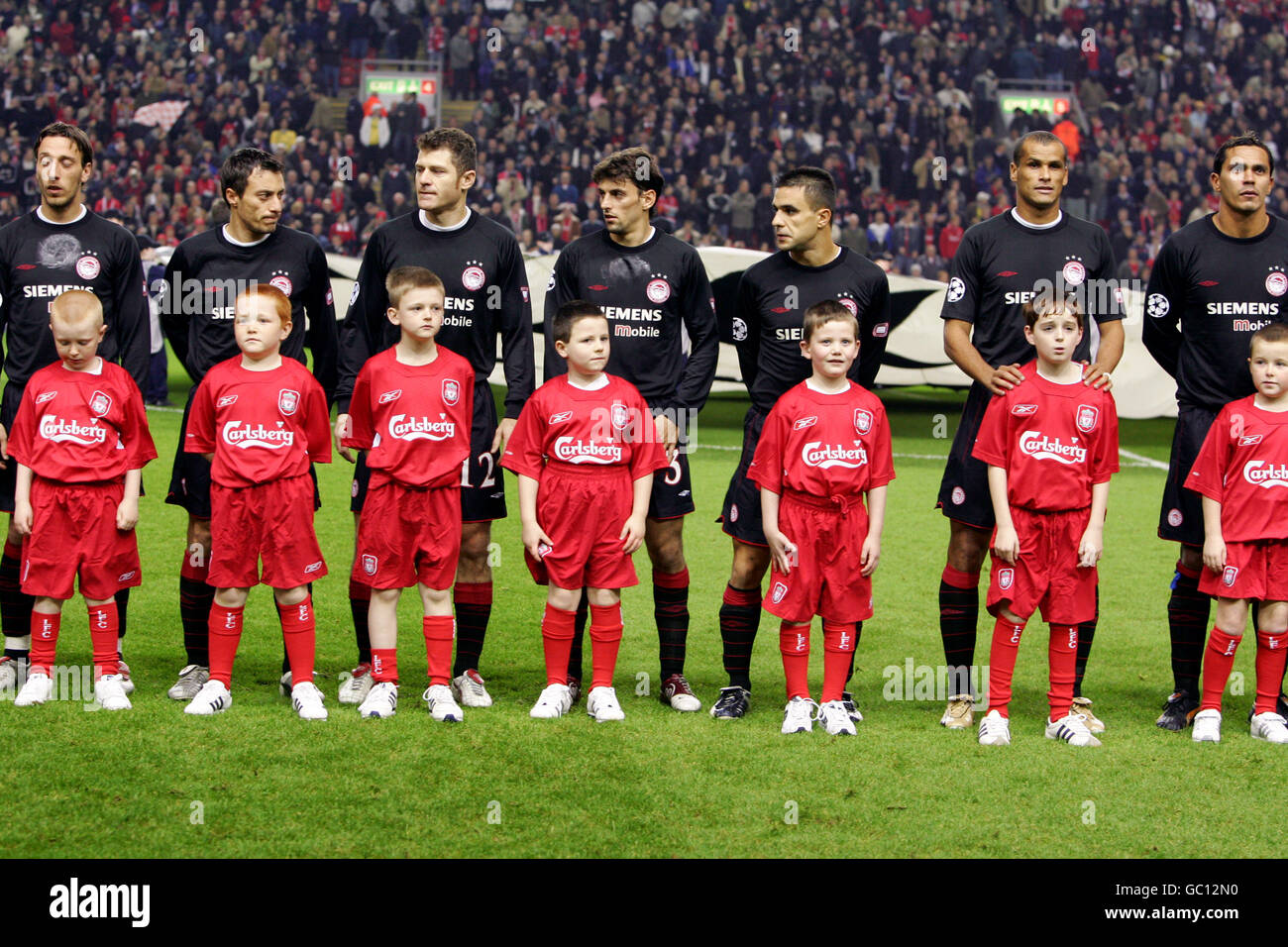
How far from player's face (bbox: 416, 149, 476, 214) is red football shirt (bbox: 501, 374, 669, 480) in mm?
829

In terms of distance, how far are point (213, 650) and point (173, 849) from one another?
1.42 m

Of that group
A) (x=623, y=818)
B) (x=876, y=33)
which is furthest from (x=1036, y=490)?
(x=876, y=33)

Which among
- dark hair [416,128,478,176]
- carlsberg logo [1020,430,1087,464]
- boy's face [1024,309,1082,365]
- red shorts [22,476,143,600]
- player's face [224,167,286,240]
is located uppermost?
dark hair [416,128,478,176]

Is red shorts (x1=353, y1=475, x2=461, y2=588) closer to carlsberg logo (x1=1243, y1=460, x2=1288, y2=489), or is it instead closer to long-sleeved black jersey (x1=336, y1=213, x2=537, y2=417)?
long-sleeved black jersey (x1=336, y1=213, x2=537, y2=417)

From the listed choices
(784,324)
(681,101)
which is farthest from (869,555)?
(681,101)

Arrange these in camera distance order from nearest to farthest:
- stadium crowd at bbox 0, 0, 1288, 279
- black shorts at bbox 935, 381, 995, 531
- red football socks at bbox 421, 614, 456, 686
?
1. red football socks at bbox 421, 614, 456, 686
2. black shorts at bbox 935, 381, 995, 531
3. stadium crowd at bbox 0, 0, 1288, 279

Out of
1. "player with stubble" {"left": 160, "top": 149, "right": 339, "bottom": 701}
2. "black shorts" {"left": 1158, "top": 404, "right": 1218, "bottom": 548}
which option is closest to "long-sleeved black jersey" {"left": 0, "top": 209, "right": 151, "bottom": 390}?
"player with stubble" {"left": 160, "top": 149, "right": 339, "bottom": 701}

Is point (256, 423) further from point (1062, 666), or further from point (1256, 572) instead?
point (1256, 572)

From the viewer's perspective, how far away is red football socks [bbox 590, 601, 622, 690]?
16.5ft

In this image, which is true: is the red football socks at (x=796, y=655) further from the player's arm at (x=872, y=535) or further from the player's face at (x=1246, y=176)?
the player's face at (x=1246, y=176)

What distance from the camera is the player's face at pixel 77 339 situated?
4949 mm

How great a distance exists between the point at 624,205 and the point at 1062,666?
233cm

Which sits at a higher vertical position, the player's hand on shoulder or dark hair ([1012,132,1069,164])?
dark hair ([1012,132,1069,164])

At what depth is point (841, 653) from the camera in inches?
195
